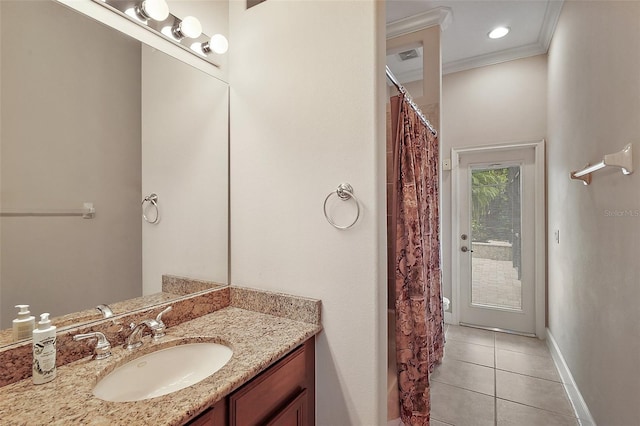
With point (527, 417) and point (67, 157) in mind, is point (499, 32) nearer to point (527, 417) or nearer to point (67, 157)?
point (527, 417)

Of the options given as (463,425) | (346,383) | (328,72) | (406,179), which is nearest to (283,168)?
(328,72)

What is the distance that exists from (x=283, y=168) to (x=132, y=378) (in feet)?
3.21

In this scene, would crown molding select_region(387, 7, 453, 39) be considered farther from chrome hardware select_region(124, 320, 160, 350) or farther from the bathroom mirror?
chrome hardware select_region(124, 320, 160, 350)

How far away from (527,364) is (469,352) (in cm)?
46

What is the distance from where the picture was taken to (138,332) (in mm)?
1116

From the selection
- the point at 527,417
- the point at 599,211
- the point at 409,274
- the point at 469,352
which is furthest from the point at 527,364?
the point at 409,274

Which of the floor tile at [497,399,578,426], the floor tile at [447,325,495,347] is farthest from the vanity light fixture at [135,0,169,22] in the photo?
the floor tile at [447,325,495,347]

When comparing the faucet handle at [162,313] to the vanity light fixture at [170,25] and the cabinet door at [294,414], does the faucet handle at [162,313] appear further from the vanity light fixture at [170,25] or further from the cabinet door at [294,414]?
the vanity light fixture at [170,25]

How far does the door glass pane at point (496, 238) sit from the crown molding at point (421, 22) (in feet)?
5.35

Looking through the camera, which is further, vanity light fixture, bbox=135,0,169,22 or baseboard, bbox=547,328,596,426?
baseboard, bbox=547,328,596,426

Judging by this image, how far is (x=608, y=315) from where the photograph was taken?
154 centimetres

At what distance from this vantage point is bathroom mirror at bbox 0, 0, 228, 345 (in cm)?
94

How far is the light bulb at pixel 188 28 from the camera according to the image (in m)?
1.32

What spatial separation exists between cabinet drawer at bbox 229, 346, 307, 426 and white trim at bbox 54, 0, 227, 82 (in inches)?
54.3
